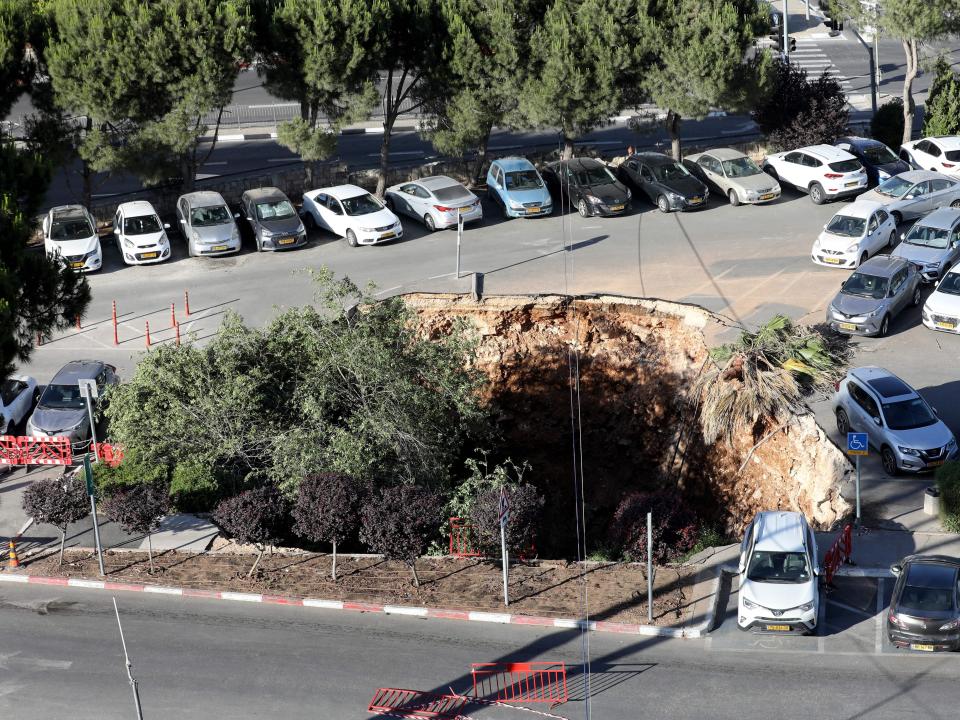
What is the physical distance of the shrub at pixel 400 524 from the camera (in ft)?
68.4

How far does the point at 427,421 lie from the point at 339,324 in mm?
2647

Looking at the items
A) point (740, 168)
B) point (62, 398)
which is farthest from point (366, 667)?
point (740, 168)

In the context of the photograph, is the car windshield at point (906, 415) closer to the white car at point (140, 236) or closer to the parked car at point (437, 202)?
the parked car at point (437, 202)

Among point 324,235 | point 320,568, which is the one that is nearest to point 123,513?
point 320,568

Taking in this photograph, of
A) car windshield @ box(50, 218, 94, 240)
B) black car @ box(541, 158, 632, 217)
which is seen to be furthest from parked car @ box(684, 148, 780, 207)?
car windshield @ box(50, 218, 94, 240)

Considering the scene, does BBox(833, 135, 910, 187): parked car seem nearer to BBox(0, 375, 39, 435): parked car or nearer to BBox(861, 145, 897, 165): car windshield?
BBox(861, 145, 897, 165): car windshield

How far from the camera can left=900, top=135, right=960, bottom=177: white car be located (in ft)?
132

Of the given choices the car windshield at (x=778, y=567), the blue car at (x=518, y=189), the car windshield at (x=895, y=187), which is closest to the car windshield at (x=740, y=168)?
the car windshield at (x=895, y=187)

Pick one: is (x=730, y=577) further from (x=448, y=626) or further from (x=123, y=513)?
(x=123, y=513)

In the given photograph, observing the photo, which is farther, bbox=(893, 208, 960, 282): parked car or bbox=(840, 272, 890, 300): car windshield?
bbox=(893, 208, 960, 282): parked car

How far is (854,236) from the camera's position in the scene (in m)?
33.6

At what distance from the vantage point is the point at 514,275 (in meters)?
33.8

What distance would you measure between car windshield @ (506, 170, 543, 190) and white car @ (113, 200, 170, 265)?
35.2ft

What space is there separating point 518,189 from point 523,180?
1.31ft
